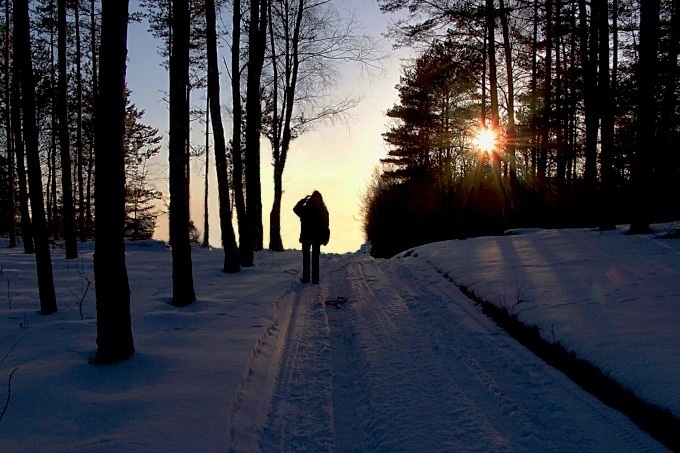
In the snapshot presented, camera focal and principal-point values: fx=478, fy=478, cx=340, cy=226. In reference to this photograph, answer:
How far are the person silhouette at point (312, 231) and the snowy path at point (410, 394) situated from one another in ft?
11.2

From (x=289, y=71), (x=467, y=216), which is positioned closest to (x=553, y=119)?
(x=467, y=216)

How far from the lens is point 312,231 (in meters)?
10.6

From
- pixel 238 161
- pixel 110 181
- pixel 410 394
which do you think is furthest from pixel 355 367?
pixel 238 161

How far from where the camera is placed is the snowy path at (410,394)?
138 inches

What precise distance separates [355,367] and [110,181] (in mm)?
3107

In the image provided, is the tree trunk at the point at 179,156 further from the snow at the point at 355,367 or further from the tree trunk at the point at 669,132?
the tree trunk at the point at 669,132

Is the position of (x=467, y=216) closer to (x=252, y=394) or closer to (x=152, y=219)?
(x=252, y=394)

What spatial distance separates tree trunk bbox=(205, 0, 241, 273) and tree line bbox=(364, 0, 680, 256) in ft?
24.6

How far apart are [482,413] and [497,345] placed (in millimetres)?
1882

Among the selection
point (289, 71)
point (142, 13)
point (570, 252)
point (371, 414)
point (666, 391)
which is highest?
point (142, 13)

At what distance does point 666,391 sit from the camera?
3697 millimetres

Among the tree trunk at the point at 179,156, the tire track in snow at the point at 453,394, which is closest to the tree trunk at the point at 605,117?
the tire track in snow at the point at 453,394

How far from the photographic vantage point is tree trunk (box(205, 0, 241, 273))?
10.1m

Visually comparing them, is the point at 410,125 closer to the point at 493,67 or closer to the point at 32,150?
the point at 493,67
